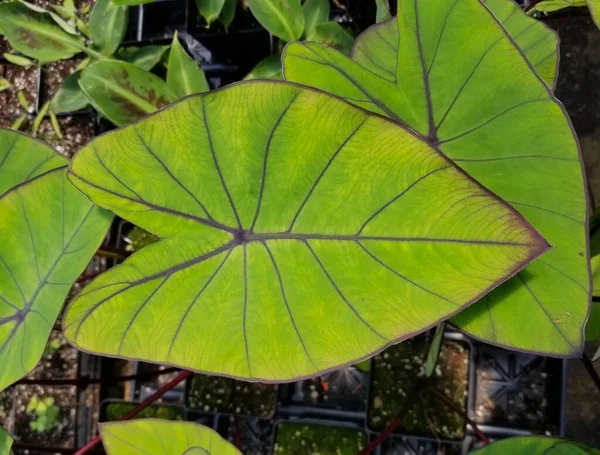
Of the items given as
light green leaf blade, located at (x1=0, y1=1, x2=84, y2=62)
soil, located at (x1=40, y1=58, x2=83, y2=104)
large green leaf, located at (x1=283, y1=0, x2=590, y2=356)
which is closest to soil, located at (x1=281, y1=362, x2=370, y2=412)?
large green leaf, located at (x1=283, y1=0, x2=590, y2=356)

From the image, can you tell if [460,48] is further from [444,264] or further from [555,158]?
[444,264]

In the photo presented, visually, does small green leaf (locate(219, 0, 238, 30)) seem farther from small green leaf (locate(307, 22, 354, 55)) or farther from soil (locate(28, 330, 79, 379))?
soil (locate(28, 330, 79, 379))

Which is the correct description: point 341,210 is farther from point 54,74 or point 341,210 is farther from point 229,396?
point 54,74

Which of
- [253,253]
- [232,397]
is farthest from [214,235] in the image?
[232,397]

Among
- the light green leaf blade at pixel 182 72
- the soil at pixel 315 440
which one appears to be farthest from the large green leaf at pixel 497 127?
the soil at pixel 315 440

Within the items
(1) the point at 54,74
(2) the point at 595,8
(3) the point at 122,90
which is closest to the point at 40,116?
(1) the point at 54,74

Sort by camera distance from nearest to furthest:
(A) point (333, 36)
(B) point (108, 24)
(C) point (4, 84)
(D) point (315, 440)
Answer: (A) point (333, 36) < (B) point (108, 24) < (D) point (315, 440) < (C) point (4, 84)
